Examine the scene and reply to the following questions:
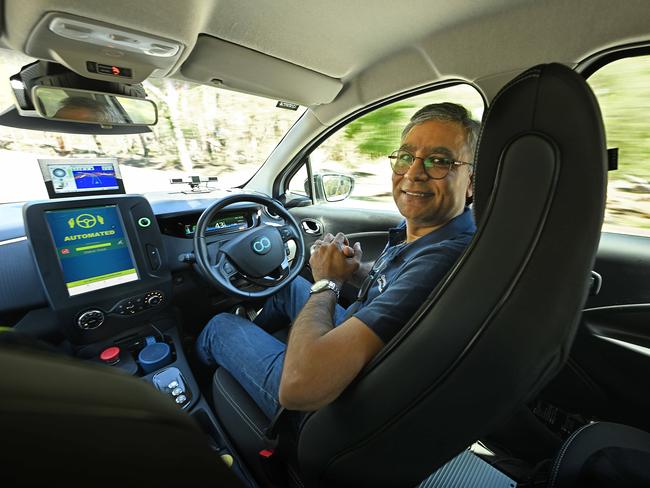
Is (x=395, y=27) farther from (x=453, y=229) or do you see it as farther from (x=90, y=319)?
(x=90, y=319)

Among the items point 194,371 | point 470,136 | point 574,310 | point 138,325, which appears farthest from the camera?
point 194,371

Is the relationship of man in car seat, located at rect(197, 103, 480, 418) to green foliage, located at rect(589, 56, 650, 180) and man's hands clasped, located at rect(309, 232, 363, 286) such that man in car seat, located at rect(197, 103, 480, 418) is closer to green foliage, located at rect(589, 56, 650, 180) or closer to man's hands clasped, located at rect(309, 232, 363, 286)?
man's hands clasped, located at rect(309, 232, 363, 286)

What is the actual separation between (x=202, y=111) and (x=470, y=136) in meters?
2.20

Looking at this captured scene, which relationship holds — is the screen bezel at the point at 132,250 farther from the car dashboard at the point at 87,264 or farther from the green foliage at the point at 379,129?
the green foliage at the point at 379,129

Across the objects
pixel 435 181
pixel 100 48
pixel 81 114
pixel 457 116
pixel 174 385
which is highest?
pixel 100 48

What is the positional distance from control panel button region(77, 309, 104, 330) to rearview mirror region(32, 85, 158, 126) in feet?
3.08

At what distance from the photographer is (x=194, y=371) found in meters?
1.81

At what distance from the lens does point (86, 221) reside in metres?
1.45

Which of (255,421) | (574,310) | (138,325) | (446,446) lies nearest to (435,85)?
(574,310)

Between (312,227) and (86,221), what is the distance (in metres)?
1.53

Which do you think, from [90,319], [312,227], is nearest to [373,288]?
[90,319]

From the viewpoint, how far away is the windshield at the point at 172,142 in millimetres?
1812

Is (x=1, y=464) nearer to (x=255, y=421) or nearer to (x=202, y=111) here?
(x=255, y=421)

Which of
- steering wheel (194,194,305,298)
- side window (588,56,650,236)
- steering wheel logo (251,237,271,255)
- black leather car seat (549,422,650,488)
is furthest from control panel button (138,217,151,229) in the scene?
side window (588,56,650,236)
